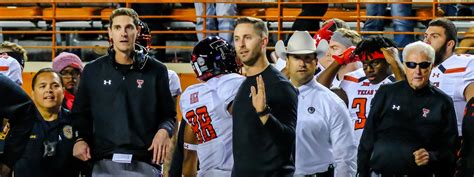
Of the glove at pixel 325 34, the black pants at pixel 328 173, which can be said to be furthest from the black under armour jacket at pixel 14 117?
the glove at pixel 325 34

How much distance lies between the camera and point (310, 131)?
7.91 metres

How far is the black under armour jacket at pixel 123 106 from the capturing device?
734 centimetres

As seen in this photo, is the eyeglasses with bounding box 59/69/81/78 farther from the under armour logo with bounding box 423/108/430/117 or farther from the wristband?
the under armour logo with bounding box 423/108/430/117

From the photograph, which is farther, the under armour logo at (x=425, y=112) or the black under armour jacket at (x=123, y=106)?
the under armour logo at (x=425, y=112)

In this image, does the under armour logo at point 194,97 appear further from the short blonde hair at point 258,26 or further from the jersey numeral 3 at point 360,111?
the jersey numeral 3 at point 360,111

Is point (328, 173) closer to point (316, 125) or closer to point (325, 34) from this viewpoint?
point (316, 125)

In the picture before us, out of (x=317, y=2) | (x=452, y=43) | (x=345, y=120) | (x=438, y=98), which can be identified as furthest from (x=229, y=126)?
(x=317, y=2)

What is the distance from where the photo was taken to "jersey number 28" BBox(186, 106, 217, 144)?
7723mm

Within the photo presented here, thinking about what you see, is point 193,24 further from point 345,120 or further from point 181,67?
point 345,120

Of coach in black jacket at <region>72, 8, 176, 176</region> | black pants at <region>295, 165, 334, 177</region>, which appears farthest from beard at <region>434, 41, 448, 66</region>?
coach in black jacket at <region>72, 8, 176, 176</region>

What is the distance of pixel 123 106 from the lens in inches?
289

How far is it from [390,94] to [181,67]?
15.4 feet

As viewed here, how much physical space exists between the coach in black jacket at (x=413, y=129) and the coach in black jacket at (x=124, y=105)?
1.39 m

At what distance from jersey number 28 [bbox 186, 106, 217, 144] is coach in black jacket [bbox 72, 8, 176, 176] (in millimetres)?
292
